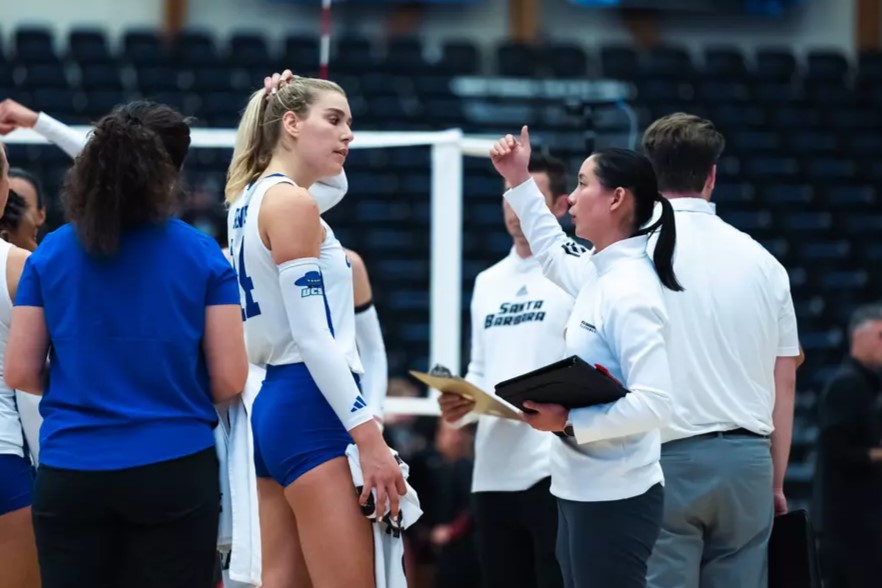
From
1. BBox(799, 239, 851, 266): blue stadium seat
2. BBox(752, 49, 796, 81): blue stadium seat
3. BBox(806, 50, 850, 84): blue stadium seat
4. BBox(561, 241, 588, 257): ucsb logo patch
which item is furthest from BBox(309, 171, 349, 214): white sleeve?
BBox(806, 50, 850, 84): blue stadium seat

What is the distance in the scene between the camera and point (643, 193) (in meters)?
3.11

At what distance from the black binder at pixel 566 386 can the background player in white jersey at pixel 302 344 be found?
345mm

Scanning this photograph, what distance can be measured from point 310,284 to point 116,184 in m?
0.52

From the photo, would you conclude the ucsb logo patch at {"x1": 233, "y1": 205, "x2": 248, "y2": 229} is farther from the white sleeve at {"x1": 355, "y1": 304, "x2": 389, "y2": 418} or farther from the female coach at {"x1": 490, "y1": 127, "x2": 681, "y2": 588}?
the white sleeve at {"x1": 355, "y1": 304, "x2": 389, "y2": 418}

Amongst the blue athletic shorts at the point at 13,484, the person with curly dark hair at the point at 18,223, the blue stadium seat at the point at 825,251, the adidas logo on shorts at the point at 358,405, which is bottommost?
the blue stadium seat at the point at 825,251

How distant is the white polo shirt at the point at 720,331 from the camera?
3.34 metres

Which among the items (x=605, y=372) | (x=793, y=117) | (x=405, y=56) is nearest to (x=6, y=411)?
(x=605, y=372)

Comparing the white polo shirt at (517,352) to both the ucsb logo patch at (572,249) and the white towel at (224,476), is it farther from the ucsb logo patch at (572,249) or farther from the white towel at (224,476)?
the white towel at (224,476)

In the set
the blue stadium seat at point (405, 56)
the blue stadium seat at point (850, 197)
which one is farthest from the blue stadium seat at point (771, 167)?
the blue stadium seat at point (405, 56)

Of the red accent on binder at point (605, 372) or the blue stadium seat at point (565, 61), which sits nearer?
the red accent on binder at point (605, 372)

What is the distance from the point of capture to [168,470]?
2406 mm

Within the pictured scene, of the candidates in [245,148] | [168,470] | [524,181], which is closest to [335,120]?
[245,148]

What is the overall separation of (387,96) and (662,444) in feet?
26.6

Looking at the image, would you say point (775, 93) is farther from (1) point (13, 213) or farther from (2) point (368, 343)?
(1) point (13, 213)
